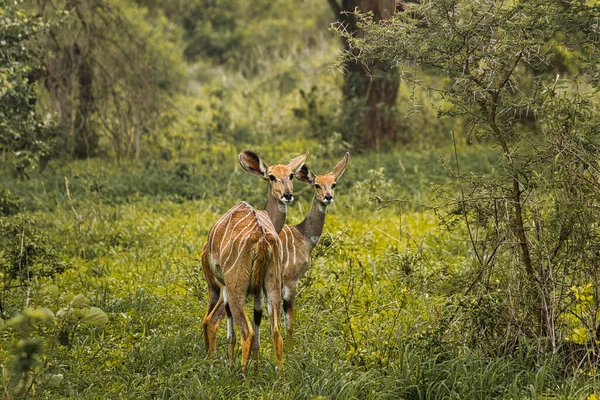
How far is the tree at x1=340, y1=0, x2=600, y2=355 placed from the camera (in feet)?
19.0

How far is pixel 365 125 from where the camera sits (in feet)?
51.8

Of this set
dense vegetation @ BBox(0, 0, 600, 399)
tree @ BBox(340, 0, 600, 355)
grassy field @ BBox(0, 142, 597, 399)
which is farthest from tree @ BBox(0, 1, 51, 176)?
tree @ BBox(340, 0, 600, 355)

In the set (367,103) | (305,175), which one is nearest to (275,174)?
(305,175)

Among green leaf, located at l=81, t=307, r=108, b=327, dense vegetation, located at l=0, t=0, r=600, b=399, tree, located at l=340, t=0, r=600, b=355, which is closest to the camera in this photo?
green leaf, located at l=81, t=307, r=108, b=327

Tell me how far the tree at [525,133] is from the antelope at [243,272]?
1.24m

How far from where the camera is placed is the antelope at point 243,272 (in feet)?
18.4

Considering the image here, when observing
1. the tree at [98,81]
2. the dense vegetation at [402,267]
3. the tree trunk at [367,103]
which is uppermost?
the dense vegetation at [402,267]

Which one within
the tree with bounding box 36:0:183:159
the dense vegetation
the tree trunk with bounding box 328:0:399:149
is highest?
the dense vegetation

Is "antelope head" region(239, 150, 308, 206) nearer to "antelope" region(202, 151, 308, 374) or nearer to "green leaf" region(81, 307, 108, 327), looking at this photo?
"antelope" region(202, 151, 308, 374)

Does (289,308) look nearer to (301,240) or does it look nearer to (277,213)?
(301,240)

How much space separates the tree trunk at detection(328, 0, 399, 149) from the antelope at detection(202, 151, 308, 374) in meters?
9.19

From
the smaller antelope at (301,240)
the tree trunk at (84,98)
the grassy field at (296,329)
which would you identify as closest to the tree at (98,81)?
the tree trunk at (84,98)

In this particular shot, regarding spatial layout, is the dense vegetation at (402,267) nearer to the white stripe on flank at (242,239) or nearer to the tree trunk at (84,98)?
the white stripe on flank at (242,239)

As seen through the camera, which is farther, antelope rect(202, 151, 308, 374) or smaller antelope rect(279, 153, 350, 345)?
smaller antelope rect(279, 153, 350, 345)
